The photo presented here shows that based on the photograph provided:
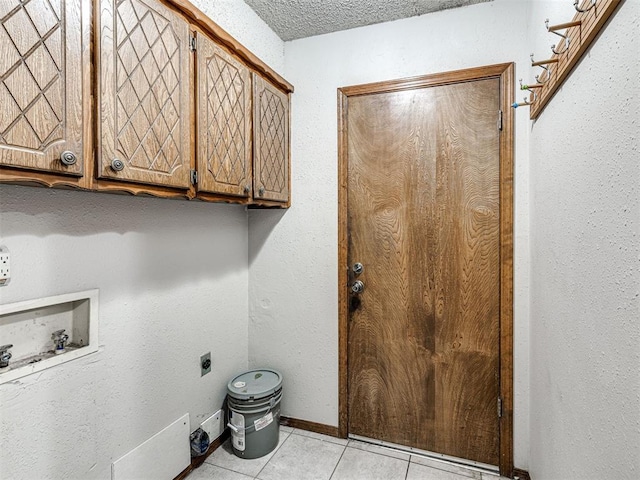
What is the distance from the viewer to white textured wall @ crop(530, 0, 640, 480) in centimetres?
69

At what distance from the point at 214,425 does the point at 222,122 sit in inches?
64.5

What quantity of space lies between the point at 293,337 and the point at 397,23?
196 cm

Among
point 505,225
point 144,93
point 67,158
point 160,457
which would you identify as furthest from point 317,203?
point 160,457

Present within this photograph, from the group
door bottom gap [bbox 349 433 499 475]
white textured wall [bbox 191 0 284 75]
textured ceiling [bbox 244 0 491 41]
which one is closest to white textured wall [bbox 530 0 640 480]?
door bottom gap [bbox 349 433 499 475]

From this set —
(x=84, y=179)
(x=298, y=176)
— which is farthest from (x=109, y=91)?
(x=298, y=176)

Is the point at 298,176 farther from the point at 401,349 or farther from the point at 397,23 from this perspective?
the point at 401,349

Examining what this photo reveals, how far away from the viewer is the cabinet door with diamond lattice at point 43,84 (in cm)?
80

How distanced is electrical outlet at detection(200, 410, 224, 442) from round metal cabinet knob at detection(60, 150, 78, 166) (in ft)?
5.02

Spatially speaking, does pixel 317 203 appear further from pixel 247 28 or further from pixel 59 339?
pixel 59 339

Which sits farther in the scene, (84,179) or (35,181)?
(84,179)

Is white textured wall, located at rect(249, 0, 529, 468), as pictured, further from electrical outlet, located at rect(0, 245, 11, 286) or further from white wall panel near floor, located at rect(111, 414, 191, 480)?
electrical outlet, located at rect(0, 245, 11, 286)

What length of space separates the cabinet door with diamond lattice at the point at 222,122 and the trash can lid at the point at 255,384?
107 cm

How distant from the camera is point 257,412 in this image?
1.87 meters

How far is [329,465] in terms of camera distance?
1846mm
